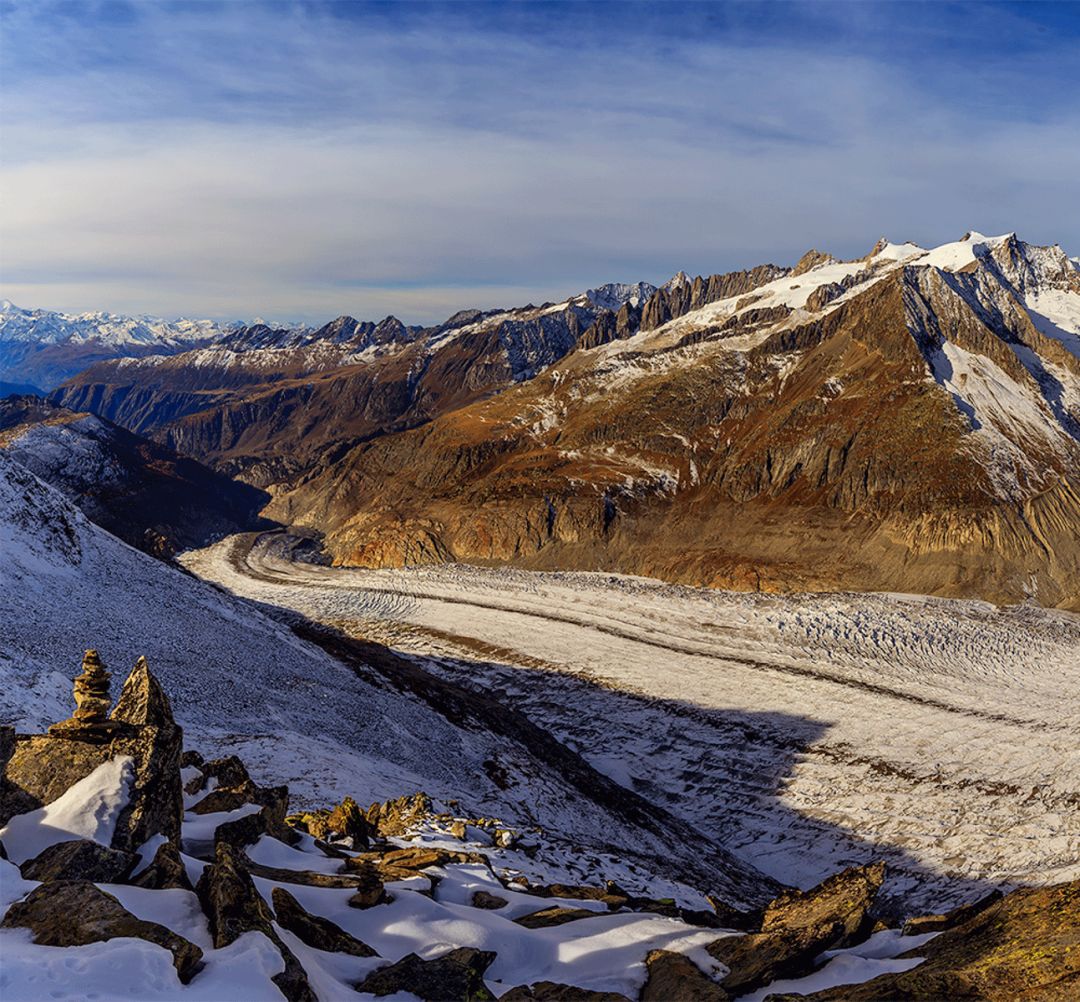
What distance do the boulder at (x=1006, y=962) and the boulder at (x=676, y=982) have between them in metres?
1.53

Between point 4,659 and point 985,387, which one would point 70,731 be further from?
point 985,387

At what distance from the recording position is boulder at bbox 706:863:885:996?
465 inches

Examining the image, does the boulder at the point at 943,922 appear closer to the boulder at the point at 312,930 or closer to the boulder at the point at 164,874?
the boulder at the point at 312,930

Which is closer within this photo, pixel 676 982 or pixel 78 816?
pixel 676 982

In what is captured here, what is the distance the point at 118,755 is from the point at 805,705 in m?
45.8

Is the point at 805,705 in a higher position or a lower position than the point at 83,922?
lower

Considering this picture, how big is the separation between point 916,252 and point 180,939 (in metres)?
215

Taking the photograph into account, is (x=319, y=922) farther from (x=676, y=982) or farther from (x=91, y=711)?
(x=91, y=711)

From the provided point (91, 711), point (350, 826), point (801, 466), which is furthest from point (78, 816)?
point (801, 466)

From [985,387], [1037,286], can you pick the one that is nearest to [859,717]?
[985,387]

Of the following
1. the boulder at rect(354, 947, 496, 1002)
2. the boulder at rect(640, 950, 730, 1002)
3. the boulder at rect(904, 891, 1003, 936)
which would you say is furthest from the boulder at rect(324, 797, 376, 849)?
the boulder at rect(904, 891, 1003, 936)

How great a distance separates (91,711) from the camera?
13.8 m

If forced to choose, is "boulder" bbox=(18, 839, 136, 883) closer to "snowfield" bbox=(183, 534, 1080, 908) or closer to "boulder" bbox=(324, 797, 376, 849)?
"boulder" bbox=(324, 797, 376, 849)

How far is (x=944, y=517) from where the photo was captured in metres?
86.8
